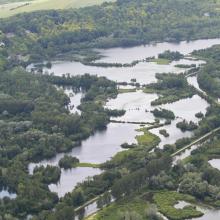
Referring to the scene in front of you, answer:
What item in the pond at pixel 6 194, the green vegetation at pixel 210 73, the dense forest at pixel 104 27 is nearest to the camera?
the pond at pixel 6 194

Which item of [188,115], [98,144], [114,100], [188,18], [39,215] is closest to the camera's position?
[39,215]

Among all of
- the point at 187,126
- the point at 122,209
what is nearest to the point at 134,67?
the point at 187,126

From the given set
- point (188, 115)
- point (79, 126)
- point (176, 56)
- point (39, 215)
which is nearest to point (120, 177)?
point (39, 215)

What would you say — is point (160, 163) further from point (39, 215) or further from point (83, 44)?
point (83, 44)

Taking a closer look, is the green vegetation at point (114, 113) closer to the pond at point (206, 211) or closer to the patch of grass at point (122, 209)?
the patch of grass at point (122, 209)

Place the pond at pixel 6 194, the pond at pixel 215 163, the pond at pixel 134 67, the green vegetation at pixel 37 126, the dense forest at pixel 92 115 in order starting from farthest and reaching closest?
the pond at pixel 134 67 < the pond at pixel 215 163 < the pond at pixel 6 194 < the green vegetation at pixel 37 126 < the dense forest at pixel 92 115

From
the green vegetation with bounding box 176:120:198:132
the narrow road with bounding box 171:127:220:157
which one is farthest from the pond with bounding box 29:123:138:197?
the narrow road with bounding box 171:127:220:157

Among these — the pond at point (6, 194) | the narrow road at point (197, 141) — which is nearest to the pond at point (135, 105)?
the narrow road at point (197, 141)
